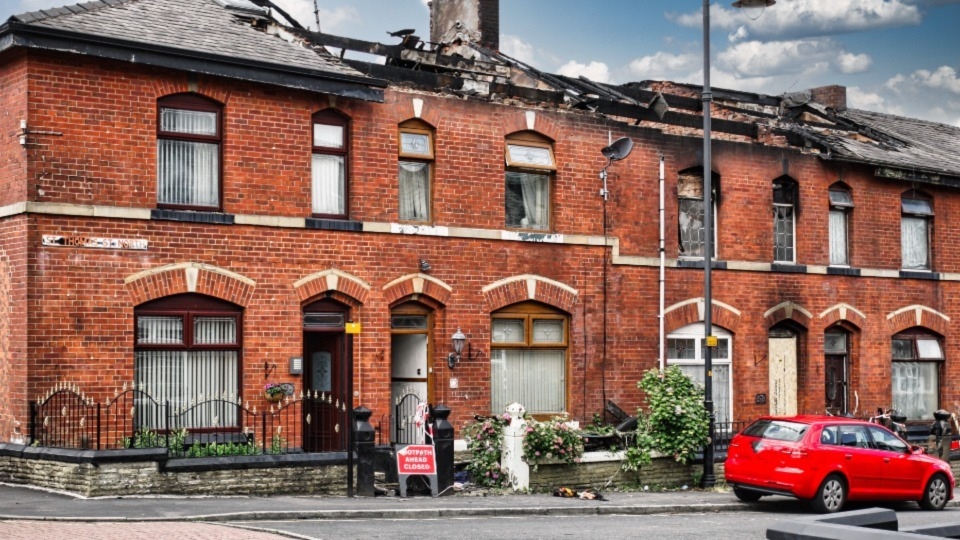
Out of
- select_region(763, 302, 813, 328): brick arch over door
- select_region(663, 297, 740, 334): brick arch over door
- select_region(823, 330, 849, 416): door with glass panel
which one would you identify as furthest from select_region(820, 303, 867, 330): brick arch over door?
select_region(663, 297, 740, 334): brick arch over door

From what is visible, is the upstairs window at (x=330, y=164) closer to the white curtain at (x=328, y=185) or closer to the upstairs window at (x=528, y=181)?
the white curtain at (x=328, y=185)

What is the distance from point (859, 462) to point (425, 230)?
27.2 feet

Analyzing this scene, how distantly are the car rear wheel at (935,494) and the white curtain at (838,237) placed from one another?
767 centimetres

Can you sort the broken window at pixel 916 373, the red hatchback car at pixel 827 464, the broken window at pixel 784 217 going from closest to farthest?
the red hatchback car at pixel 827 464 → the broken window at pixel 784 217 → the broken window at pixel 916 373

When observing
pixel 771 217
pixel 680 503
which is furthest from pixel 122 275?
pixel 771 217

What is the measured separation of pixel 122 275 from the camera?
19.6 metres

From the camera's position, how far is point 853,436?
815 inches

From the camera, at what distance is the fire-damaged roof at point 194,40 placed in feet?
62.2

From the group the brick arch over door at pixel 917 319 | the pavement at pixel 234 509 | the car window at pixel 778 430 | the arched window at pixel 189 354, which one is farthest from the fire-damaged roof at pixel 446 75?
the car window at pixel 778 430

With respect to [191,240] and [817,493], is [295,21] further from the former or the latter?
[817,493]

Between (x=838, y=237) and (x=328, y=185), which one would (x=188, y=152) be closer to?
(x=328, y=185)

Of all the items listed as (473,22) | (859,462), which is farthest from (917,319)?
(473,22)

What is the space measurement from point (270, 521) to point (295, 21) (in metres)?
10.9

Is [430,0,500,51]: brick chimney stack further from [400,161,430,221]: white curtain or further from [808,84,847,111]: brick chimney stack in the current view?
[808,84,847,111]: brick chimney stack
